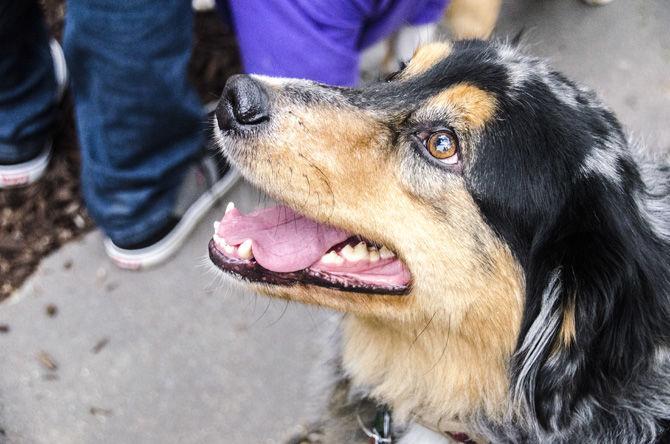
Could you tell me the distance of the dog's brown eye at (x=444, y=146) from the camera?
208 cm

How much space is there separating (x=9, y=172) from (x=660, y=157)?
115 inches

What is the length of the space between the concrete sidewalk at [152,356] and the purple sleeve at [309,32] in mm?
989

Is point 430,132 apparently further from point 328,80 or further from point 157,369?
point 157,369

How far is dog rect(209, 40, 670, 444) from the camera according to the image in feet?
6.25

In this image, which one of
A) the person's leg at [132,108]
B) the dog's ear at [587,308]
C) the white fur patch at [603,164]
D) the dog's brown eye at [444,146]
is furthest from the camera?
the person's leg at [132,108]

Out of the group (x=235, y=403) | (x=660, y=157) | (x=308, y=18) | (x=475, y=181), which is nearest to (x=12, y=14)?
(x=308, y=18)

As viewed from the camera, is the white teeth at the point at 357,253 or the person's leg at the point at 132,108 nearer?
the white teeth at the point at 357,253

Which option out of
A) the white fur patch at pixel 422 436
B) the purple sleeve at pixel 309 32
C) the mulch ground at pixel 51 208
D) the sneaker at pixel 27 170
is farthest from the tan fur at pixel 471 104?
the sneaker at pixel 27 170

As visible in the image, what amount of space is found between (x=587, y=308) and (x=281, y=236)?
3.04 ft

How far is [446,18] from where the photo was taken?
3586 mm

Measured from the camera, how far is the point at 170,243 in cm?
349

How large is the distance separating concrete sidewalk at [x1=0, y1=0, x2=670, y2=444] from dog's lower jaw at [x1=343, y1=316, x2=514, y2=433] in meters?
0.43

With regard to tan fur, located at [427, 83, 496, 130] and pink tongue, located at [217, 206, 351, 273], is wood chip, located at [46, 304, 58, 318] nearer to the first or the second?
pink tongue, located at [217, 206, 351, 273]

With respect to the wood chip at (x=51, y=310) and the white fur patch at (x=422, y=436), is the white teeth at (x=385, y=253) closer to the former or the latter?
the white fur patch at (x=422, y=436)
